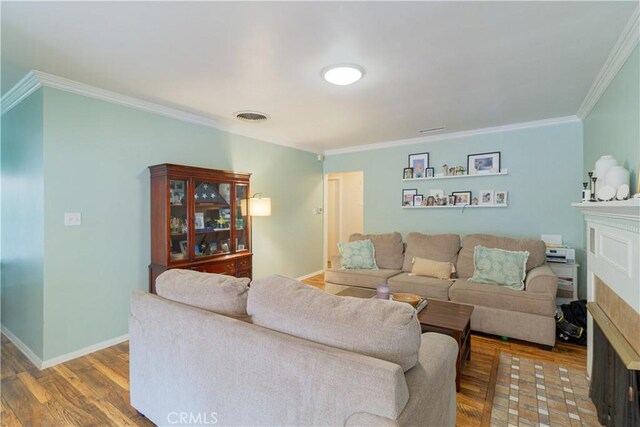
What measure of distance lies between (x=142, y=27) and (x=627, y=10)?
2.70 m

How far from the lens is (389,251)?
4219mm

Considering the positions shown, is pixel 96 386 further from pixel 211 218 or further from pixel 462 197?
pixel 462 197

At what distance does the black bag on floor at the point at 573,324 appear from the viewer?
2.87 metres

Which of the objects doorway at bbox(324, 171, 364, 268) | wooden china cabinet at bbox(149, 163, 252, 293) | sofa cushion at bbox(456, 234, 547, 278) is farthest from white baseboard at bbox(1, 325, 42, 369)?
doorway at bbox(324, 171, 364, 268)

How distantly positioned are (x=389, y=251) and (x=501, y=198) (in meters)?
1.60

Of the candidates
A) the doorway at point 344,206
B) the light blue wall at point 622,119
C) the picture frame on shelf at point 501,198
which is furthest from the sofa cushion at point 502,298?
the doorway at point 344,206

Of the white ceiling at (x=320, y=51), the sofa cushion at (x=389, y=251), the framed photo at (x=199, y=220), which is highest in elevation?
the white ceiling at (x=320, y=51)

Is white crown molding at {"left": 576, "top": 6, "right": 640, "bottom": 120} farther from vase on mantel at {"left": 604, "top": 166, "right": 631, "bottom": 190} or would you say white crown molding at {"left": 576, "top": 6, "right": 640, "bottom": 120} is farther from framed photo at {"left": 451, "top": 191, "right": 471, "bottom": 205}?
framed photo at {"left": 451, "top": 191, "right": 471, "bottom": 205}

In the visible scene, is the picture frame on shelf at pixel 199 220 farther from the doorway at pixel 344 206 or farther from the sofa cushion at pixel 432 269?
the doorway at pixel 344 206

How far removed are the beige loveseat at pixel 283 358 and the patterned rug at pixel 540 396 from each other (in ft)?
2.55

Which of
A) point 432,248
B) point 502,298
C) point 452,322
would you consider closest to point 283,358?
point 452,322

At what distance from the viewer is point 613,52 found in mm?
2111

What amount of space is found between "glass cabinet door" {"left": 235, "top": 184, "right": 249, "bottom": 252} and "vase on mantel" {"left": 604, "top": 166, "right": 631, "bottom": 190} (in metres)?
3.31

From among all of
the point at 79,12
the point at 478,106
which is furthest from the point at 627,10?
the point at 79,12
